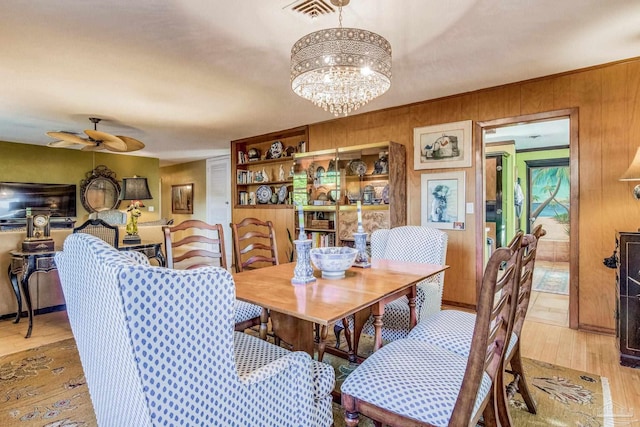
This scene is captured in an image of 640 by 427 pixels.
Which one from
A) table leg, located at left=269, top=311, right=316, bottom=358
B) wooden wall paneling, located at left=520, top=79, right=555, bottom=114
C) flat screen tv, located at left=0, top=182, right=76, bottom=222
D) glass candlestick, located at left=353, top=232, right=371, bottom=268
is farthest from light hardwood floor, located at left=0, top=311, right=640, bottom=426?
flat screen tv, located at left=0, top=182, right=76, bottom=222

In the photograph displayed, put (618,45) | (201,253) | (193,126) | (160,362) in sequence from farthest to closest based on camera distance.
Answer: (193,126) → (618,45) → (201,253) → (160,362)

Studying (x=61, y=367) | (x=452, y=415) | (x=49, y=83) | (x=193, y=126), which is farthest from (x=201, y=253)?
(x=193, y=126)

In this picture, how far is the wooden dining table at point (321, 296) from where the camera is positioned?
53.3 inches

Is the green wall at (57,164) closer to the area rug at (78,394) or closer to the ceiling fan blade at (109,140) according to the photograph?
the ceiling fan blade at (109,140)

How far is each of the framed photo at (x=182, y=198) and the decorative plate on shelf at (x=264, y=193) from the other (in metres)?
3.95

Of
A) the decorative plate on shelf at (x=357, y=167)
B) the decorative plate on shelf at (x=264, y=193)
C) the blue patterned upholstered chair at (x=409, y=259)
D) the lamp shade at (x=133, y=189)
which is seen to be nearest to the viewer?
the blue patterned upholstered chair at (x=409, y=259)

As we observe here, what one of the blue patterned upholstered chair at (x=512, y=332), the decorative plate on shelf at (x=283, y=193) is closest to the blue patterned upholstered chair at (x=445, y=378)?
the blue patterned upholstered chair at (x=512, y=332)

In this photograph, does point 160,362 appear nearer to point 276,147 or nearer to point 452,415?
point 452,415

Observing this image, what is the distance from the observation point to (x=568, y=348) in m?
2.70

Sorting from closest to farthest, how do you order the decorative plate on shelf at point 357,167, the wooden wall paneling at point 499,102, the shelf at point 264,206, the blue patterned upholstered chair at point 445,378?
the blue patterned upholstered chair at point 445,378
the wooden wall paneling at point 499,102
the decorative plate on shelf at point 357,167
the shelf at point 264,206

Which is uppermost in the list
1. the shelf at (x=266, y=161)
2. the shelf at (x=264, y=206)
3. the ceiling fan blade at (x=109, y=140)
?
the ceiling fan blade at (x=109, y=140)

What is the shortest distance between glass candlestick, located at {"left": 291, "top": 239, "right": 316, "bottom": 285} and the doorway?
2.47m

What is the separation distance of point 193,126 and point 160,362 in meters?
4.67

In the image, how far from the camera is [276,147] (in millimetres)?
5559
